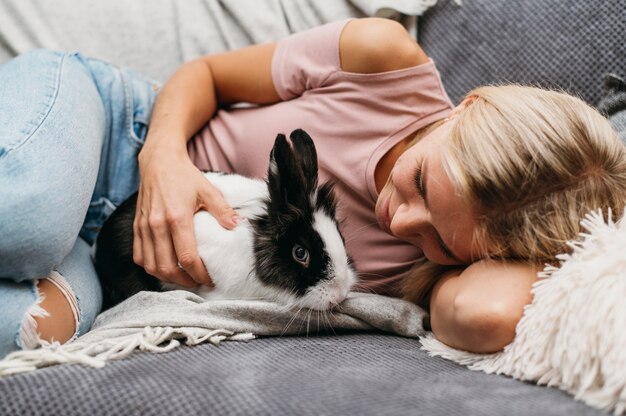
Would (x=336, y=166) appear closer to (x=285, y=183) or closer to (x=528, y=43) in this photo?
(x=285, y=183)

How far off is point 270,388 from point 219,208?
452mm

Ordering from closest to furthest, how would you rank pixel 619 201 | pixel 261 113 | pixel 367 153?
pixel 619 201 → pixel 367 153 → pixel 261 113

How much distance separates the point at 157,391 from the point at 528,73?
1160 millimetres

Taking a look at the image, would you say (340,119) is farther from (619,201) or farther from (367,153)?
(619,201)

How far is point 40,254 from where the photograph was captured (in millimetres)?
926

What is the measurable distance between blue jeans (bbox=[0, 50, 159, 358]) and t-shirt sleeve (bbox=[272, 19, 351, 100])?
364 millimetres

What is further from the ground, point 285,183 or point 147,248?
point 285,183

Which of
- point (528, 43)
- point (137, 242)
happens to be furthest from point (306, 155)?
point (528, 43)

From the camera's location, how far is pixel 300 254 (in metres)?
1.03

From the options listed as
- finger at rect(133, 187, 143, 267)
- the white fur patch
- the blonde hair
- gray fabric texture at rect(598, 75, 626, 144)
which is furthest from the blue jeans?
gray fabric texture at rect(598, 75, 626, 144)

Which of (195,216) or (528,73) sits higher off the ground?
(528,73)

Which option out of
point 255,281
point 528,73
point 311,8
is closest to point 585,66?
point 528,73

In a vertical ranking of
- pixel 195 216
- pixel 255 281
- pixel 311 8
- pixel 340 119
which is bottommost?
pixel 255 281

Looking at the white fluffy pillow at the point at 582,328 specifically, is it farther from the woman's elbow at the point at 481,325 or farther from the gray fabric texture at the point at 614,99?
the gray fabric texture at the point at 614,99
